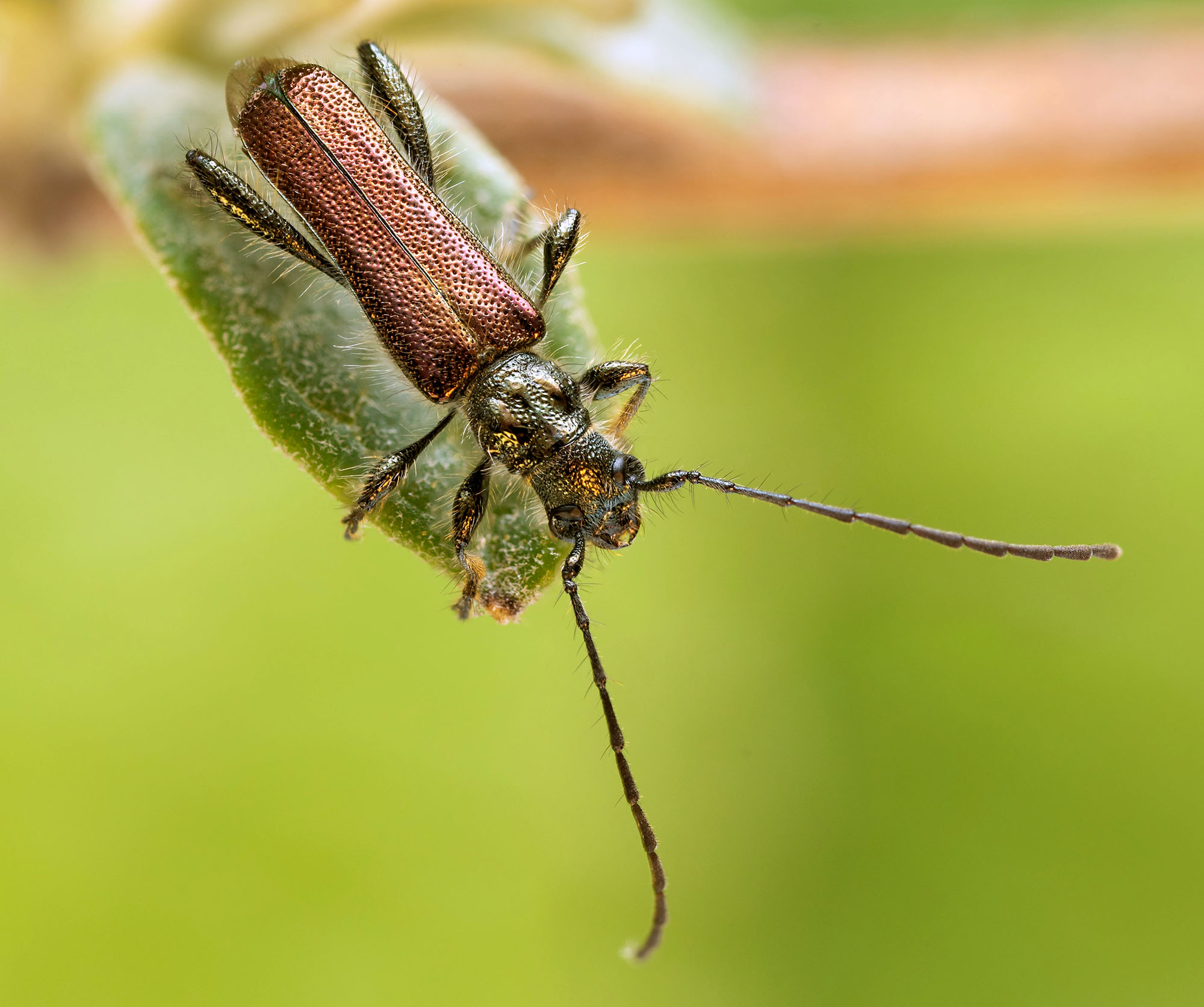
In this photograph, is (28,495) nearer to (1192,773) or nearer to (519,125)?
(519,125)

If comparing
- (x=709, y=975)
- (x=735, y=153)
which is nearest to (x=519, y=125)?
(x=735, y=153)

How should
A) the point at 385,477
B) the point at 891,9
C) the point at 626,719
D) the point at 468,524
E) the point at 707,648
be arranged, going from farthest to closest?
the point at 891,9, the point at 707,648, the point at 626,719, the point at 468,524, the point at 385,477

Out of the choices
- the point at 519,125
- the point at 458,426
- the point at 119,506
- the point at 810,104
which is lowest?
the point at 119,506

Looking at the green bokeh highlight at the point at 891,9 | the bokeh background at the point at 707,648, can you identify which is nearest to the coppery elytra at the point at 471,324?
the bokeh background at the point at 707,648

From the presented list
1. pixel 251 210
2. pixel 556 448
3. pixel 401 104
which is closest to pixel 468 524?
pixel 556 448

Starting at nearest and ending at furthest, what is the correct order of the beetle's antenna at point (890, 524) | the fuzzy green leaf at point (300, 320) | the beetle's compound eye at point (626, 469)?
the fuzzy green leaf at point (300, 320), the beetle's antenna at point (890, 524), the beetle's compound eye at point (626, 469)

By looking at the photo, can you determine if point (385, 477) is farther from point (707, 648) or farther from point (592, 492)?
point (707, 648)

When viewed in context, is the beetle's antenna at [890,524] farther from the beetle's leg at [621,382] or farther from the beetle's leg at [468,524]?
the beetle's leg at [468,524]
